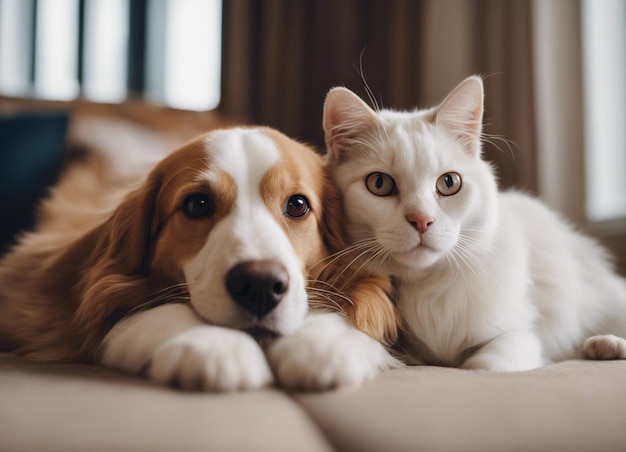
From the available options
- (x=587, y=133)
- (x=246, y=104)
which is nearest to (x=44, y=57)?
(x=246, y=104)

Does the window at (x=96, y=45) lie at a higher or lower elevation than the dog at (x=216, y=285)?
higher

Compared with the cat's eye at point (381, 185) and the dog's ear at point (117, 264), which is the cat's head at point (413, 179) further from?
the dog's ear at point (117, 264)

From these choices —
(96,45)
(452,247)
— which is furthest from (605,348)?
(96,45)

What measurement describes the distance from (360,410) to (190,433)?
26 cm

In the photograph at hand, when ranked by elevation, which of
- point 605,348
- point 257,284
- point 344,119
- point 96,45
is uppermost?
point 96,45

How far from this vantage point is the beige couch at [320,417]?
77 cm

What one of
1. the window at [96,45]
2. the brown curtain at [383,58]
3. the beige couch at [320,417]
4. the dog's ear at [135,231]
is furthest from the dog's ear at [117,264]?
the window at [96,45]

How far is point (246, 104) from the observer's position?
4074 millimetres

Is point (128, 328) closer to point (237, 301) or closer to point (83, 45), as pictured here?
point (237, 301)

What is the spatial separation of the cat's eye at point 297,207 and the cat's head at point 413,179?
0.13m

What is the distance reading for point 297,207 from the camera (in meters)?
1.41

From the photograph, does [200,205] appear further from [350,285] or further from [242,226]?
[350,285]

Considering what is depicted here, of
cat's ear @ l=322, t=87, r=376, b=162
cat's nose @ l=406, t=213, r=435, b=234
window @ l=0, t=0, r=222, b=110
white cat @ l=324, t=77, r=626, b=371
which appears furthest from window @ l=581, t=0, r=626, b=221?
window @ l=0, t=0, r=222, b=110

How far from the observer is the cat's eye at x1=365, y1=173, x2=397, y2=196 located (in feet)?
4.67
